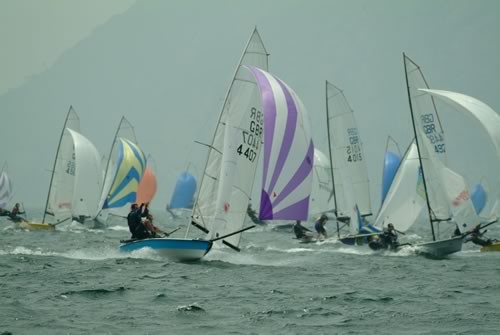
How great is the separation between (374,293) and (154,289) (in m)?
3.95

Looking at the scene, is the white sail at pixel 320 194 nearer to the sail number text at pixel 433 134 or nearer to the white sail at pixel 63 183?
the white sail at pixel 63 183

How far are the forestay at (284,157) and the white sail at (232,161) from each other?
3.26 feet

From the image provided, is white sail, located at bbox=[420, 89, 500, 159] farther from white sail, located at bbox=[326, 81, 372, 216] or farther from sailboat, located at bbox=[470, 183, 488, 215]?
sailboat, located at bbox=[470, 183, 488, 215]

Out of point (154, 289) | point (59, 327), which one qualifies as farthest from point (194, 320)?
point (154, 289)

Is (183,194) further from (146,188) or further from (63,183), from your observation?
(63,183)

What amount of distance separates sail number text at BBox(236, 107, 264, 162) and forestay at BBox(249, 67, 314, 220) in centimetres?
98

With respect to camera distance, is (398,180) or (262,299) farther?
(398,180)

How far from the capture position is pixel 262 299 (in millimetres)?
14000

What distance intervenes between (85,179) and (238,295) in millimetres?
26022

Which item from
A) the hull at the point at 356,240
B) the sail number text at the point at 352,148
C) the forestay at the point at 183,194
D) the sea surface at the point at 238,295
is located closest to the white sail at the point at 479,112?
the sea surface at the point at 238,295

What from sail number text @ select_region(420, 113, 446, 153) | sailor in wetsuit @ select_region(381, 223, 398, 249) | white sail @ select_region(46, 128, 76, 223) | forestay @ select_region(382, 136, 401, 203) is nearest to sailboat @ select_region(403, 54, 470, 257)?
sail number text @ select_region(420, 113, 446, 153)

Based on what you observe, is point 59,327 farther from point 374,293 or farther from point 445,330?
point 374,293

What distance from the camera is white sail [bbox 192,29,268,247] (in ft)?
63.1

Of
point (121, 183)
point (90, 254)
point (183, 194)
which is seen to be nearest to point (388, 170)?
point (121, 183)
